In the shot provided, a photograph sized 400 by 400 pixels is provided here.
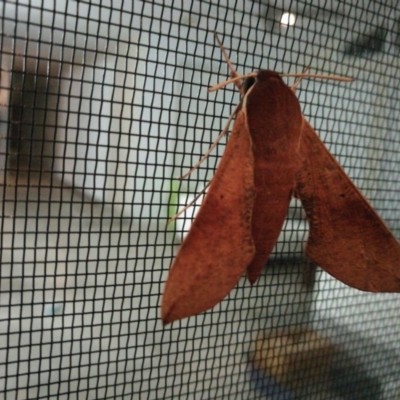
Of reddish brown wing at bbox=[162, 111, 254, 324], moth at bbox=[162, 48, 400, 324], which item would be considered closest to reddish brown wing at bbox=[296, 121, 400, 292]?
moth at bbox=[162, 48, 400, 324]

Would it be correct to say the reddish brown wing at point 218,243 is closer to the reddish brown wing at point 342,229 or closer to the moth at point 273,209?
the moth at point 273,209

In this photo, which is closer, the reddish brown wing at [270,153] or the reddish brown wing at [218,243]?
the reddish brown wing at [218,243]

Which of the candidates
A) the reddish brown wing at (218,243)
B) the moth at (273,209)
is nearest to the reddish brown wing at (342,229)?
the moth at (273,209)

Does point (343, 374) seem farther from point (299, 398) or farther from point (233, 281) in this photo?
point (233, 281)

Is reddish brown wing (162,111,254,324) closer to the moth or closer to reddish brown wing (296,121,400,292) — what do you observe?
the moth

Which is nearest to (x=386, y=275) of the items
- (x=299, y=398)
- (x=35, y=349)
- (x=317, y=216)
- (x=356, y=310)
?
(x=317, y=216)

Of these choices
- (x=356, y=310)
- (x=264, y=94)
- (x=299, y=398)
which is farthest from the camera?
(x=356, y=310)
